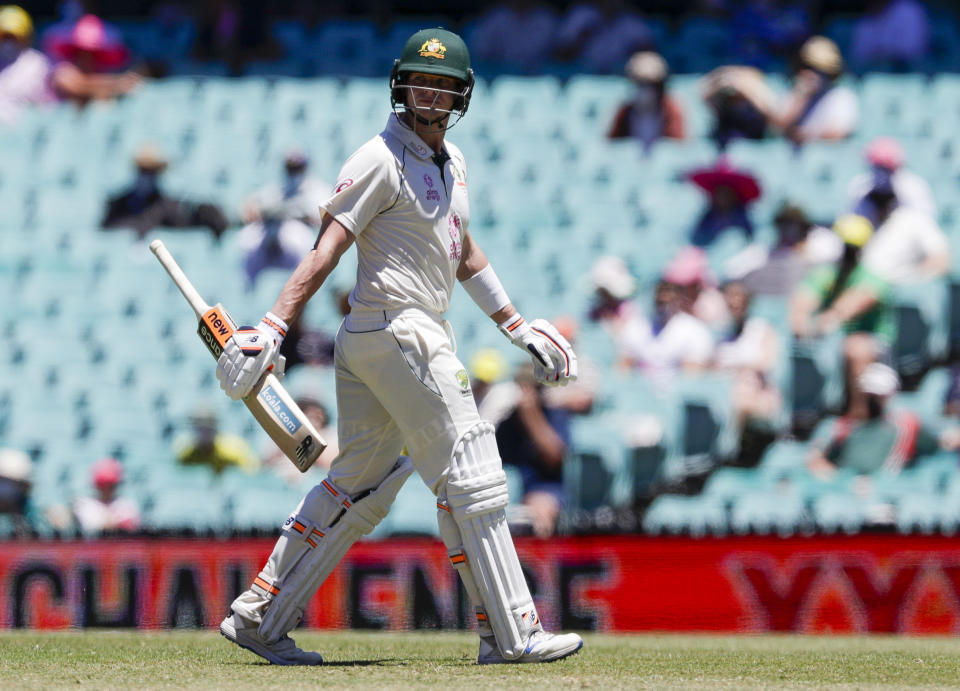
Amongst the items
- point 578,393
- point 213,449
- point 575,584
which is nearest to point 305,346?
point 213,449

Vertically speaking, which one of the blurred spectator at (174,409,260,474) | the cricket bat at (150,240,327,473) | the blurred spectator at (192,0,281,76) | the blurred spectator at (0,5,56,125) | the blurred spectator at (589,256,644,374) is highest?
the blurred spectator at (192,0,281,76)

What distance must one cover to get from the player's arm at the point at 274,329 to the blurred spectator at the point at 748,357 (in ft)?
14.3

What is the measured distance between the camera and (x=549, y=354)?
16.5 ft

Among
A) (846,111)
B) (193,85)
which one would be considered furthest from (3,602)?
(846,111)

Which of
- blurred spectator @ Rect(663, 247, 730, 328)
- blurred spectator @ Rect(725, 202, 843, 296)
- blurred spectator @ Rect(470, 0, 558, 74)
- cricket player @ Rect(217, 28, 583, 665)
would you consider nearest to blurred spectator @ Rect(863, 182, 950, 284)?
blurred spectator @ Rect(725, 202, 843, 296)

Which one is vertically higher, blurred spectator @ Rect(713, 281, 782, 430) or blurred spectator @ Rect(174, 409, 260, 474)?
blurred spectator @ Rect(713, 281, 782, 430)

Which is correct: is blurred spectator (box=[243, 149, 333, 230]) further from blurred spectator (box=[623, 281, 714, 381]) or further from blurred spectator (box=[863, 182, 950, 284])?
blurred spectator (box=[863, 182, 950, 284])

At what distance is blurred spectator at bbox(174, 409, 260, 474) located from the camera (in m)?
8.94

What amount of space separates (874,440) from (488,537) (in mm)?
4196

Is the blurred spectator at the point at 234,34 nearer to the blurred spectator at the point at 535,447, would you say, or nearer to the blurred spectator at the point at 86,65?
the blurred spectator at the point at 86,65

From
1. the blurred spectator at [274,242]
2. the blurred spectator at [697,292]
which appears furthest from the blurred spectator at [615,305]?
the blurred spectator at [274,242]

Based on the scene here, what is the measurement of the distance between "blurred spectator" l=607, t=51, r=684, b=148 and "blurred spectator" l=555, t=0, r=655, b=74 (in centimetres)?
46

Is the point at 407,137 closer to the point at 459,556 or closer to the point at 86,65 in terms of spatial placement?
the point at 459,556

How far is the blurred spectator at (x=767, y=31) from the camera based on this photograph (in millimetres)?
11133
